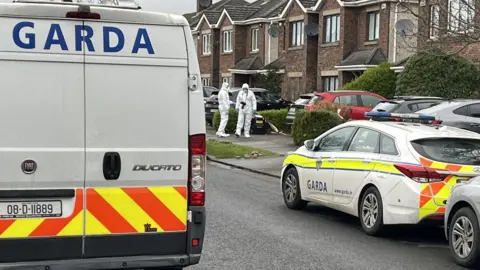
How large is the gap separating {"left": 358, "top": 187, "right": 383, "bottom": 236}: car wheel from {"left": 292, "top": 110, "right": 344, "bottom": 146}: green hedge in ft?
35.3

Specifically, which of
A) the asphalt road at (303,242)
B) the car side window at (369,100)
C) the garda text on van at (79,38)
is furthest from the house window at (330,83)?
the garda text on van at (79,38)

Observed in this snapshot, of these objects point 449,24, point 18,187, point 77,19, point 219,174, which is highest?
point 449,24

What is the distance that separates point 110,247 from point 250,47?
→ 142 ft

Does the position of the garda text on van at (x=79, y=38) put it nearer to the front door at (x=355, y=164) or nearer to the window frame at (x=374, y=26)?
the front door at (x=355, y=164)

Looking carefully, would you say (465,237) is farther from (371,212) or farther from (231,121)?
(231,121)

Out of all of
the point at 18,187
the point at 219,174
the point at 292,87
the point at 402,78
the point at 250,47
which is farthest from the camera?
the point at 250,47

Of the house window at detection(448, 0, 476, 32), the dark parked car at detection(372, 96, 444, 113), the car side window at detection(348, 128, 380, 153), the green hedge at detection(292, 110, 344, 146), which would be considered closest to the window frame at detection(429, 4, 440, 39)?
the house window at detection(448, 0, 476, 32)

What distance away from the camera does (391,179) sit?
28.7 feet

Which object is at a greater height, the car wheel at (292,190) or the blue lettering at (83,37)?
the blue lettering at (83,37)

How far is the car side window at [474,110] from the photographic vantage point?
632 inches

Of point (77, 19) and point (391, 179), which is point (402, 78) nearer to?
point (391, 179)

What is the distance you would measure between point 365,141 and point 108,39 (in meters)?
5.23

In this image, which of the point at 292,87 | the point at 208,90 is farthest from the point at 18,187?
the point at 292,87

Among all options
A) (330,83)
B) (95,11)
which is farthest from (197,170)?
Result: (330,83)
